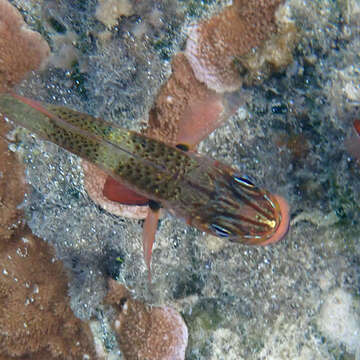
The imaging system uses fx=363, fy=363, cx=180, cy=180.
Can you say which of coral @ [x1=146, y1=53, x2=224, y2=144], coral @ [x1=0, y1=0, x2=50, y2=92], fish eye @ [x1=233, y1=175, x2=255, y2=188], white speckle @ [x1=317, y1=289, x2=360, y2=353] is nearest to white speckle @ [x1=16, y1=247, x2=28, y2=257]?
coral @ [x1=0, y1=0, x2=50, y2=92]

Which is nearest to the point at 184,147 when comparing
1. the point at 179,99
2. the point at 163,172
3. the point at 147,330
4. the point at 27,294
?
the point at 163,172

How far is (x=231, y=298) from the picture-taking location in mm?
4414

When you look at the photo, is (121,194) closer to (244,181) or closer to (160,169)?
(160,169)

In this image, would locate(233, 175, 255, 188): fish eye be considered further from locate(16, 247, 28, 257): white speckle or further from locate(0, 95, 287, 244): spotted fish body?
locate(16, 247, 28, 257): white speckle

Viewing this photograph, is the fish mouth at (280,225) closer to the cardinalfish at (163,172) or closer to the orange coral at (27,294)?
the cardinalfish at (163,172)

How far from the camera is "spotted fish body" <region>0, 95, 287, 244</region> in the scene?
3328mm

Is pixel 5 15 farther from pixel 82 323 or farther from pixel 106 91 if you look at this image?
pixel 82 323

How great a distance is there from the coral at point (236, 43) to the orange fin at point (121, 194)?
147cm

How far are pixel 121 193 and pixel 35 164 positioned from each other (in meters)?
1.39

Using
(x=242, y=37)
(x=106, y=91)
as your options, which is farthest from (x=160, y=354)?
(x=242, y=37)

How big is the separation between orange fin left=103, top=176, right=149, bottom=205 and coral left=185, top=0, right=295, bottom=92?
147 centimetres

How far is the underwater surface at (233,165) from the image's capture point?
391cm

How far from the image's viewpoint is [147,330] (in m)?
4.46

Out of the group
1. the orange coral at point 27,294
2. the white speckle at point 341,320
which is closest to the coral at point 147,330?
the orange coral at point 27,294
